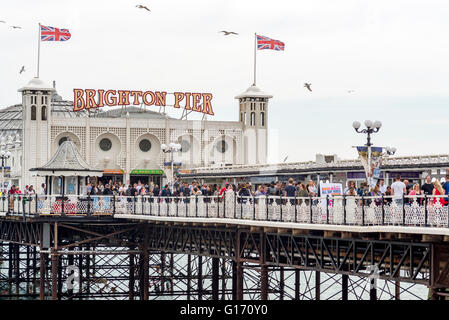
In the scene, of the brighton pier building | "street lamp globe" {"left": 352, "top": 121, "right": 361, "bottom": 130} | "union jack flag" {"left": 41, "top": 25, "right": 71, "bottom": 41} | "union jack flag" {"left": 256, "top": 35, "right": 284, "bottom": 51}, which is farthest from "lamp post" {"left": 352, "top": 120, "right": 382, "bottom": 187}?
the brighton pier building

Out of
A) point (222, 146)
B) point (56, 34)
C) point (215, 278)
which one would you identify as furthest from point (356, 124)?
point (222, 146)

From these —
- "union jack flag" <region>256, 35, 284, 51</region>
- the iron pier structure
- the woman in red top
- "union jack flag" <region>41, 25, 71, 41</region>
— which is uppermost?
"union jack flag" <region>41, 25, 71, 41</region>

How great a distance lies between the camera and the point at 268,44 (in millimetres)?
77812

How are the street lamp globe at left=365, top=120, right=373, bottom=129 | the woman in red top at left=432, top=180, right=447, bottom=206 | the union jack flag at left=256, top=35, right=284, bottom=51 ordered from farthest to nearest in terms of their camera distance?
the union jack flag at left=256, top=35, right=284, bottom=51 < the street lamp globe at left=365, top=120, right=373, bottom=129 < the woman in red top at left=432, top=180, right=447, bottom=206

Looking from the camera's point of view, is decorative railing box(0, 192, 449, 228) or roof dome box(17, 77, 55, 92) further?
roof dome box(17, 77, 55, 92)

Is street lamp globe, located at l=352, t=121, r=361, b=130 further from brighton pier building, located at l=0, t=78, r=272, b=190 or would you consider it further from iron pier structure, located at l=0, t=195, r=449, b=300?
brighton pier building, located at l=0, t=78, r=272, b=190

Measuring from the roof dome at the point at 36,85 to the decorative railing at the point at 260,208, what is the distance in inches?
1412

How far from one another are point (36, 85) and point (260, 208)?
59.0 meters

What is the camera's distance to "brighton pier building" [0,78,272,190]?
93.6m

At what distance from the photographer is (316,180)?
2274 inches

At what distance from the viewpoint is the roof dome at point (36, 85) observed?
3674 inches
